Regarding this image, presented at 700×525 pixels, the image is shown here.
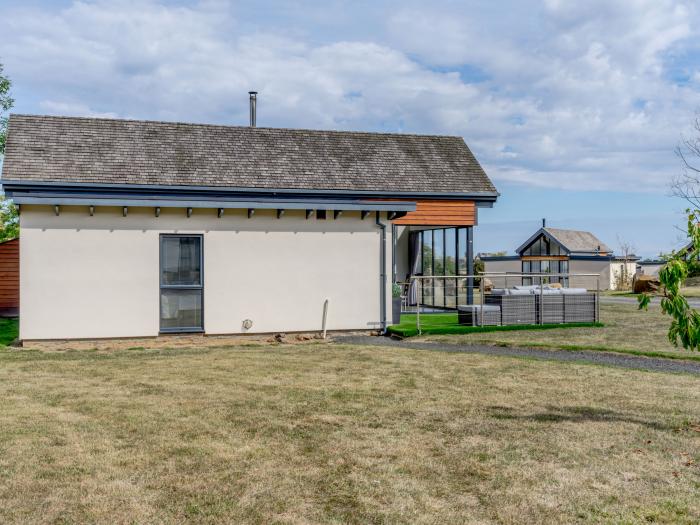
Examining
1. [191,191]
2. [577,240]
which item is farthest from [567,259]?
[191,191]

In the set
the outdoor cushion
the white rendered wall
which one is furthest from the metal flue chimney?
the outdoor cushion

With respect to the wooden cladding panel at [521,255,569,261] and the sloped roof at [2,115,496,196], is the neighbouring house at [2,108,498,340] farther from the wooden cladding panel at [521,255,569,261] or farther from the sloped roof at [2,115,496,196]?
the wooden cladding panel at [521,255,569,261]

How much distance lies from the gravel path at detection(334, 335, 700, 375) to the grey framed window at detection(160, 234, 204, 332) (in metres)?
3.30

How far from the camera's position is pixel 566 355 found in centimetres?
1225

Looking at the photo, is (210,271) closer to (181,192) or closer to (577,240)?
(181,192)

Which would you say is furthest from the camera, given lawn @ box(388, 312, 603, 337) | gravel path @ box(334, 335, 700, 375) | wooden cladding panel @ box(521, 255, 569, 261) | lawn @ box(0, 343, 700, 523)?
wooden cladding panel @ box(521, 255, 569, 261)

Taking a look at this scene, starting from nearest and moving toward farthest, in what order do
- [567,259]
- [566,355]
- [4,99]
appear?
[566,355]
[4,99]
[567,259]

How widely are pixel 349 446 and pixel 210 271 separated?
31.3ft

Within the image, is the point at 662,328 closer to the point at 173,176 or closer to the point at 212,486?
the point at 173,176

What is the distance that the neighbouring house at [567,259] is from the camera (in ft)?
155

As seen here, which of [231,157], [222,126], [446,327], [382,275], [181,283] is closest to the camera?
[181,283]

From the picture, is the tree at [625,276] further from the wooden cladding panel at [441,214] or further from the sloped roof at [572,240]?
the wooden cladding panel at [441,214]

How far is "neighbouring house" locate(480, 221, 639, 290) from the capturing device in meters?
47.3

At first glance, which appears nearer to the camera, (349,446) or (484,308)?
(349,446)
